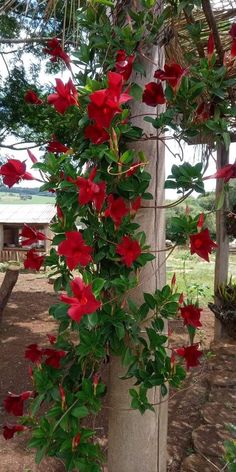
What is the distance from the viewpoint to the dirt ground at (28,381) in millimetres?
1854

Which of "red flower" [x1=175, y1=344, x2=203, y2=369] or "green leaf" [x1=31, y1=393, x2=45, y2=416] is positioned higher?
"red flower" [x1=175, y1=344, x2=203, y2=369]

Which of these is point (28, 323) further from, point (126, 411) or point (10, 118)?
point (126, 411)

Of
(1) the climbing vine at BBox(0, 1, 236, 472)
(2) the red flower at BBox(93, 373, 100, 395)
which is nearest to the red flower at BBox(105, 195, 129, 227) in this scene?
(1) the climbing vine at BBox(0, 1, 236, 472)

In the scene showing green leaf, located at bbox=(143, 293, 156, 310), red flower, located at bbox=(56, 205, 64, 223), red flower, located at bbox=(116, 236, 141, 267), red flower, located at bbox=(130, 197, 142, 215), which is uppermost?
red flower, located at bbox=(130, 197, 142, 215)

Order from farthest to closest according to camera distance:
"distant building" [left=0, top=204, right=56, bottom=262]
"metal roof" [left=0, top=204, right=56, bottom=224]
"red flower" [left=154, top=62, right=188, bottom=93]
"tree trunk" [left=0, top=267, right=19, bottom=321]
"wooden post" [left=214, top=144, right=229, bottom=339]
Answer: "metal roof" [left=0, top=204, right=56, bottom=224] < "distant building" [left=0, top=204, right=56, bottom=262] < "tree trunk" [left=0, top=267, right=19, bottom=321] < "wooden post" [left=214, top=144, right=229, bottom=339] < "red flower" [left=154, top=62, right=188, bottom=93]

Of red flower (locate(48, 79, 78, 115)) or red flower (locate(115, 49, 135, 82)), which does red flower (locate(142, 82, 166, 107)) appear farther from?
red flower (locate(48, 79, 78, 115))

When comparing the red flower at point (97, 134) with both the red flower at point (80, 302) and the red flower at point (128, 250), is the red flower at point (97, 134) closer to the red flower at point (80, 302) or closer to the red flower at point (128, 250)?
the red flower at point (128, 250)

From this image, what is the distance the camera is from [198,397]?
2.46 meters

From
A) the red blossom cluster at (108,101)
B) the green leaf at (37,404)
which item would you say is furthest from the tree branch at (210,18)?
the green leaf at (37,404)

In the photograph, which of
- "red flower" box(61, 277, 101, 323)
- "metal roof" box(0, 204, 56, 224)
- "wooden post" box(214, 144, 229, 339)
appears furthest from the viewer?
"metal roof" box(0, 204, 56, 224)

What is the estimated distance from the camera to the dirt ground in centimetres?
185

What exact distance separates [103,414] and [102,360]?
1407 mm

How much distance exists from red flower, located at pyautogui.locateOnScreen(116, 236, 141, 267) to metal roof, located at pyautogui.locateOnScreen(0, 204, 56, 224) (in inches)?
465

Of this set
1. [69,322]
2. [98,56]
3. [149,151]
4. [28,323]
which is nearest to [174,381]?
[69,322]
